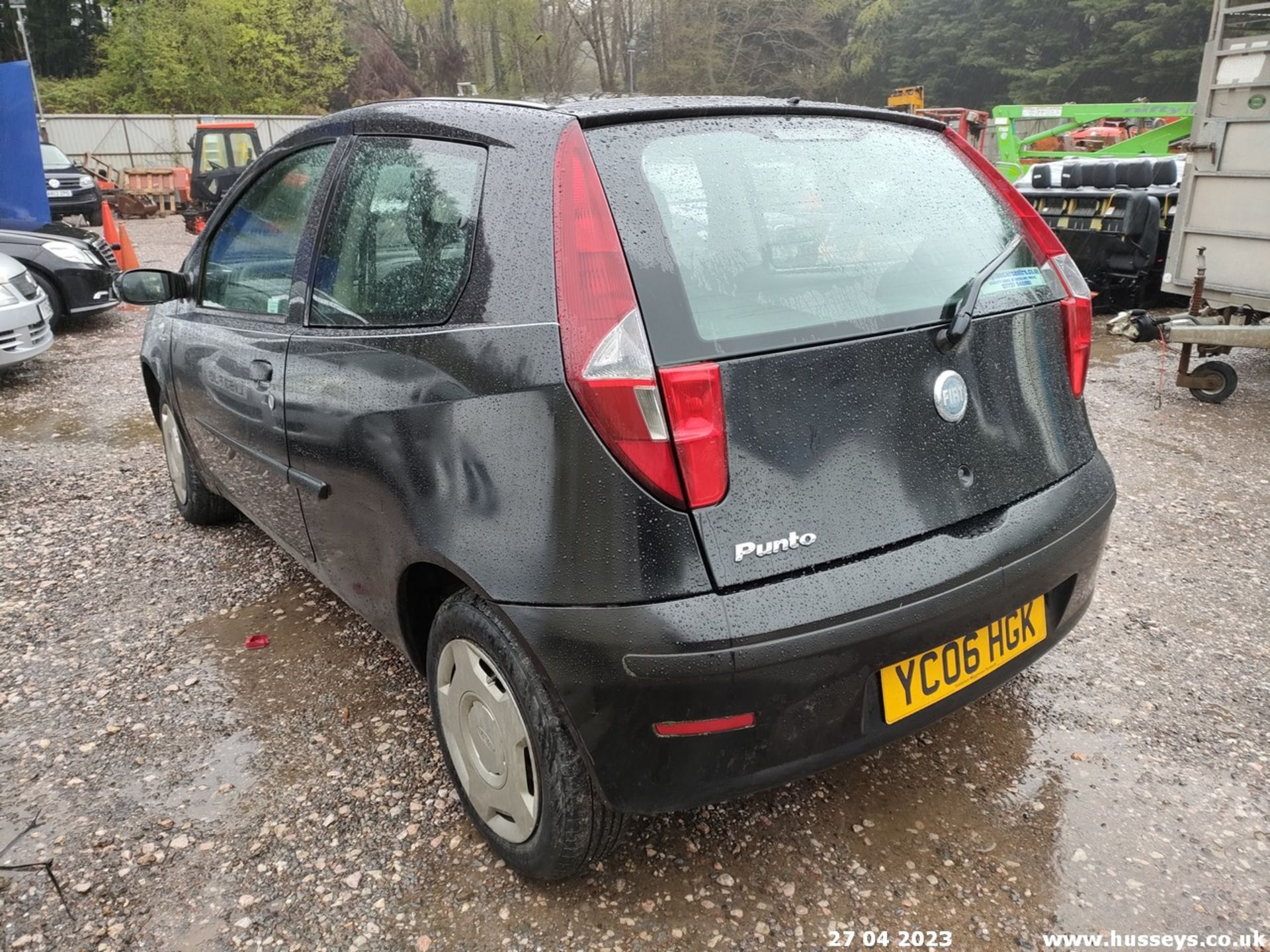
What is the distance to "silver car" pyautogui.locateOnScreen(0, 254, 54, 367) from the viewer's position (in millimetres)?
6750

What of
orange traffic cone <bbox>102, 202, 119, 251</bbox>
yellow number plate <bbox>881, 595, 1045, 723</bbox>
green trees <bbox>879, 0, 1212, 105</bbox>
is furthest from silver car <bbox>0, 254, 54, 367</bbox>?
green trees <bbox>879, 0, 1212, 105</bbox>

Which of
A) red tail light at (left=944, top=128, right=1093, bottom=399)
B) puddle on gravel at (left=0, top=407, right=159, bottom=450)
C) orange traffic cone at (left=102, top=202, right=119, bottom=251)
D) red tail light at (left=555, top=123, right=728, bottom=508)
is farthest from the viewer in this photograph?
orange traffic cone at (left=102, top=202, right=119, bottom=251)

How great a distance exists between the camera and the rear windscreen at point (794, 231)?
173 centimetres

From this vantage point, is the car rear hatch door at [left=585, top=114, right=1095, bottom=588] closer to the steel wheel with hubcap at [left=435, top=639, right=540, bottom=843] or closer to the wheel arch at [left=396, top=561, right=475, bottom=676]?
the steel wheel with hubcap at [left=435, top=639, right=540, bottom=843]

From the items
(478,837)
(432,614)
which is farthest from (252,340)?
(478,837)

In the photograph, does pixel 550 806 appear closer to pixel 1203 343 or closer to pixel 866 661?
pixel 866 661

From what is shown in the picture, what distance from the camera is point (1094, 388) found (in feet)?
21.2

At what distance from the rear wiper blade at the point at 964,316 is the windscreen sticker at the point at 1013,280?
17 millimetres

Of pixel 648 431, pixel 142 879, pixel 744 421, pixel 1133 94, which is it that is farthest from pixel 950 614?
pixel 1133 94

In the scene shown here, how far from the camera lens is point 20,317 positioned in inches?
268

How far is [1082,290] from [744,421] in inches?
46.3

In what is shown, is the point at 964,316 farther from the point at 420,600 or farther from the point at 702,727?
the point at 420,600

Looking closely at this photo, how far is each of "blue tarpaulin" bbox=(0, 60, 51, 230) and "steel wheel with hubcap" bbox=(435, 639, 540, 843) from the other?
36.2ft

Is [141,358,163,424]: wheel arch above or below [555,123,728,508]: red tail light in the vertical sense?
below
